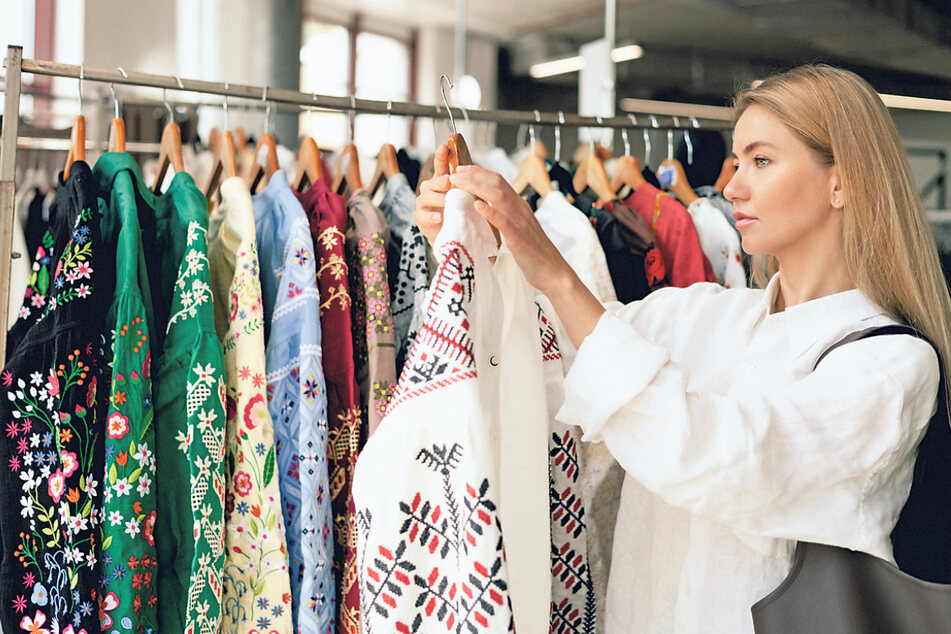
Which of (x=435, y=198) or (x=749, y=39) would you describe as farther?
(x=749, y=39)

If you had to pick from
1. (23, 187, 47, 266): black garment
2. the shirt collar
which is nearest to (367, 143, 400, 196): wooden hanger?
the shirt collar

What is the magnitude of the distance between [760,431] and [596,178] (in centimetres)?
90

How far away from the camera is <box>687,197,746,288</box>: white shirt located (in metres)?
1.71

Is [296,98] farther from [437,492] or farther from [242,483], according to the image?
[437,492]

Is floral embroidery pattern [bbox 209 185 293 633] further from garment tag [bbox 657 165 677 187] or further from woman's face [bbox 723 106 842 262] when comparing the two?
garment tag [bbox 657 165 677 187]

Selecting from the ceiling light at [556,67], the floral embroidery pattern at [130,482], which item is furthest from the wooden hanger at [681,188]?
the ceiling light at [556,67]

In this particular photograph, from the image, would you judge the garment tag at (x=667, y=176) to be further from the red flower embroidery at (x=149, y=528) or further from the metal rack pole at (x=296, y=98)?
the red flower embroidery at (x=149, y=528)

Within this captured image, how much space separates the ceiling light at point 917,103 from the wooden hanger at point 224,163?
1.83m

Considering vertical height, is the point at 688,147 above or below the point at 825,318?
above

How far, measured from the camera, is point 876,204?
1.18 meters

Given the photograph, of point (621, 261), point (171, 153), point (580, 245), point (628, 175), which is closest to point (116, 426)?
point (171, 153)

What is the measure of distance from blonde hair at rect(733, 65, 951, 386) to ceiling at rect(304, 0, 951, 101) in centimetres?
141

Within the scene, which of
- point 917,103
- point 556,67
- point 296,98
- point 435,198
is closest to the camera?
point 435,198

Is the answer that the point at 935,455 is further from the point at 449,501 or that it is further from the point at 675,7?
the point at 675,7
